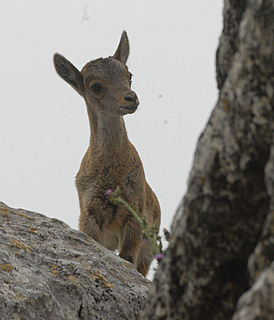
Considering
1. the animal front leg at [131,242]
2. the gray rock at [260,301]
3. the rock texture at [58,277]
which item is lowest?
the gray rock at [260,301]

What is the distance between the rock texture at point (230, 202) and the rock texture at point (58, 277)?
4.60 ft

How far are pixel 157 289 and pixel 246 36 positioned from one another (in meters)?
0.97

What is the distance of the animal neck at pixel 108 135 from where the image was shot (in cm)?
817

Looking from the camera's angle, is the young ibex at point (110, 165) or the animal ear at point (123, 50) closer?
the young ibex at point (110, 165)

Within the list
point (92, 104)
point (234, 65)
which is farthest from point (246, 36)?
point (92, 104)

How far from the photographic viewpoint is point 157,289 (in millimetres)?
2180

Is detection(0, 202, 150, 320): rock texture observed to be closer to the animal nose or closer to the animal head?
the animal nose

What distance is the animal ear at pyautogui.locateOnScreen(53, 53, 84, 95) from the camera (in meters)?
8.48

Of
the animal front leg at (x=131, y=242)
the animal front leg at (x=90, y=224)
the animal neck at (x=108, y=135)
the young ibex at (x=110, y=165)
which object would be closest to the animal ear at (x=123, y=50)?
the young ibex at (x=110, y=165)

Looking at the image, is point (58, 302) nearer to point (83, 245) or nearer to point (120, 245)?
point (83, 245)

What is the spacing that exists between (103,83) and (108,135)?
0.73 m

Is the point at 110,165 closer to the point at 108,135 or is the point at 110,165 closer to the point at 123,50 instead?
the point at 108,135

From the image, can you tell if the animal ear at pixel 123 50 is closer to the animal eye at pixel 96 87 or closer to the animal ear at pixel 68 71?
the animal ear at pixel 68 71

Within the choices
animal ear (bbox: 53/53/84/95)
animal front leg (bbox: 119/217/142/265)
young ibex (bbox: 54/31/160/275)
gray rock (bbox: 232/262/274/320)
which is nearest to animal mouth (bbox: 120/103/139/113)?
young ibex (bbox: 54/31/160/275)
